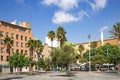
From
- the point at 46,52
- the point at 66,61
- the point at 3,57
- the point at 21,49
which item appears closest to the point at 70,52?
the point at 66,61

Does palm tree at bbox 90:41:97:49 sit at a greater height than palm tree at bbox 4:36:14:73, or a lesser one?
greater

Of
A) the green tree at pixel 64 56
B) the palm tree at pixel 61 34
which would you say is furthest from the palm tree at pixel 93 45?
the green tree at pixel 64 56

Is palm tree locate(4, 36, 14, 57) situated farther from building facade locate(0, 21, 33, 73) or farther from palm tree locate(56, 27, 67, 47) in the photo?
palm tree locate(56, 27, 67, 47)

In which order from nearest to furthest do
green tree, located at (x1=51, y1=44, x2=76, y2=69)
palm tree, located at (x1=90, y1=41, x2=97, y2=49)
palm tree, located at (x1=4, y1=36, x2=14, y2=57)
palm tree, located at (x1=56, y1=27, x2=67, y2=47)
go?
green tree, located at (x1=51, y1=44, x2=76, y2=69) < palm tree, located at (x1=4, y1=36, x2=14, y2=57) < palm tree, located at (x1=56, y1=27, x2=67, y2=47) < palm tree, located at (x1=90, y1=41, x2=97, y2=49)

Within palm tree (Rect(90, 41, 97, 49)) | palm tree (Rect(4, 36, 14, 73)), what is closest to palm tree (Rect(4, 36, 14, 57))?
palm tree (Rect(4, 36, 14, 73))

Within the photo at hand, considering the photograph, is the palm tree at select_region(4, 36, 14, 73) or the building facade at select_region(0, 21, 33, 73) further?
the building facade at select_region(0, 21, 33, 73)

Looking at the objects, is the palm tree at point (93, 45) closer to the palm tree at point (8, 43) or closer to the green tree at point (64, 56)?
the palm tree at point (8, 43)

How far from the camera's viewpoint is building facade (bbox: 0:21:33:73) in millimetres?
94000

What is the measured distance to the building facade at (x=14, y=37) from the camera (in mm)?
94000

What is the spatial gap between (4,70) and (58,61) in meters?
40.1

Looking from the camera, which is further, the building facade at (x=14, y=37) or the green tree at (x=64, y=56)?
the building facade at (x=14, y=37)

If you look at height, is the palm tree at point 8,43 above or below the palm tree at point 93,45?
below

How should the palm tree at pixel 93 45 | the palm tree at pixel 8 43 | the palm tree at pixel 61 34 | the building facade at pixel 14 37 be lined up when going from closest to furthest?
the palm tree at pixel 8 43
the building facade at pixel 14 37
the palm tree at pixel 61 34
the palm tree at pixel 93 45

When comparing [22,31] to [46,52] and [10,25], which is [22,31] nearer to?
[10,25]
